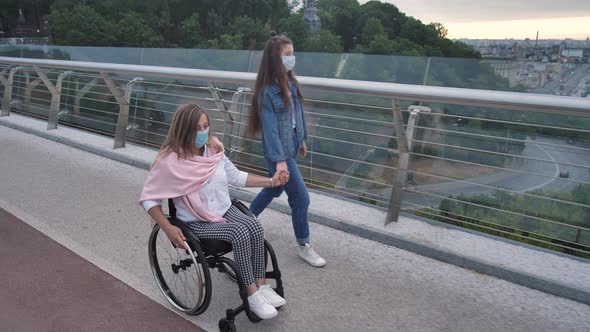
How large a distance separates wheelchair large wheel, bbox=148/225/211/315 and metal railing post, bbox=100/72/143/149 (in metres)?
3.85

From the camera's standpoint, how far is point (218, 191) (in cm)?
328

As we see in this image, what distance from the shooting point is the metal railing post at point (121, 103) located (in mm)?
7344

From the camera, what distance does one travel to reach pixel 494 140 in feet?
13.5

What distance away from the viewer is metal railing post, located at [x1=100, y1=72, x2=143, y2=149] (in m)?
7.34

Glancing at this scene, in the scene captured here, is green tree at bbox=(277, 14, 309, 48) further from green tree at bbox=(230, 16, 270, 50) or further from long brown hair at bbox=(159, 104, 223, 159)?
long brown hair at bbox=(159, 104, 223, 159)

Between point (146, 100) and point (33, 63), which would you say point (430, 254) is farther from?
point (33, 63)

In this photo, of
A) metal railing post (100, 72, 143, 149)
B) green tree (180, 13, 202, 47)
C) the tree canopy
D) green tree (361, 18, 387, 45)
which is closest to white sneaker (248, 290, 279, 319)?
metal railing post (100, 72, 143, 149)

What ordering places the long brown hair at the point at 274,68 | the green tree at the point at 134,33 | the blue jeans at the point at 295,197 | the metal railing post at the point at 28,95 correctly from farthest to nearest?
1. the green tree at the point at 134,33
2. the metal railing post at the point at 28,95
3. the blue jeans at the point at 295,197
4. the long brown hair at the point at 274,68

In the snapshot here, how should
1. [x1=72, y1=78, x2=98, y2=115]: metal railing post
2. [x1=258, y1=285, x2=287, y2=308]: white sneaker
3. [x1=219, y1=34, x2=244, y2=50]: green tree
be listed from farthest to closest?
[x1=219, y1=34, x2=244, y2=50]: green tree < [x1=72, y1=78, x2=98, y2=115]: metal railing post < [x1=258, y1=285, x2=287, y2=308]: white sneaker

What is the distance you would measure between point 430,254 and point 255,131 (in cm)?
170

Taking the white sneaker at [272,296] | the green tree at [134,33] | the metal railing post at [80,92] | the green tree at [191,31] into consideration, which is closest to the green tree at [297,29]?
the green tree at [191,31]

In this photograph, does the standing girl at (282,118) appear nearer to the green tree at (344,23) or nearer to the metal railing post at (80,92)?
the metal railing post at (80,92)

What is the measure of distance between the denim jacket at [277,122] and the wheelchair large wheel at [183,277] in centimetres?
93

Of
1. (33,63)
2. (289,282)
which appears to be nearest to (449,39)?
(33,63)
